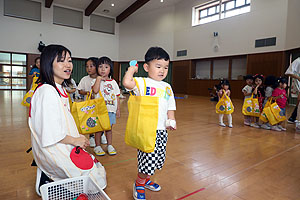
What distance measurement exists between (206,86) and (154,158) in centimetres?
1038

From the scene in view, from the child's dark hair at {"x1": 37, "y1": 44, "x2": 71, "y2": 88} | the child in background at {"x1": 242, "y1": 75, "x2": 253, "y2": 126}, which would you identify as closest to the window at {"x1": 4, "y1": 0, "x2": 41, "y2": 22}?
the child in background at {"x1": 242, "y1": 75, "x2": 253, "y2": 126}

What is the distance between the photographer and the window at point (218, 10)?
9.56 m

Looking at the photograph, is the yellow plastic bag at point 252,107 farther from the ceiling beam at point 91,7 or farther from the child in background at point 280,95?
the ceiling beam at point 91,7

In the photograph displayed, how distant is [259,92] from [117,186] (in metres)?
3.35

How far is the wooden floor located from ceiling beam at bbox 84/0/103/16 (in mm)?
10581

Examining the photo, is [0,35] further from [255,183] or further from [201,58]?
[255,183]

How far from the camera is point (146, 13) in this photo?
45.3 ft

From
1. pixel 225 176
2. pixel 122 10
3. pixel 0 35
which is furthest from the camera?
pixel 122 10

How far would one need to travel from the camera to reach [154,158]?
49.8 inches

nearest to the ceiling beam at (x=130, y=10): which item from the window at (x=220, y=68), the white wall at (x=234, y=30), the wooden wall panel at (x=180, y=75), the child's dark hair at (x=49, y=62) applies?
the white wall at (x=234, y=30)

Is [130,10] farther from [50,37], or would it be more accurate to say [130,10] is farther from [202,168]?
[202,168]

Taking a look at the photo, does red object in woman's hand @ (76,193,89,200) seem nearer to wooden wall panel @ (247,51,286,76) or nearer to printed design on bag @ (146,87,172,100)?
printed design on bag @ (146,87,172,100)

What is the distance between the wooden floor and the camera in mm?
1405

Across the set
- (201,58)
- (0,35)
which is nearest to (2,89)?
(0,35)
